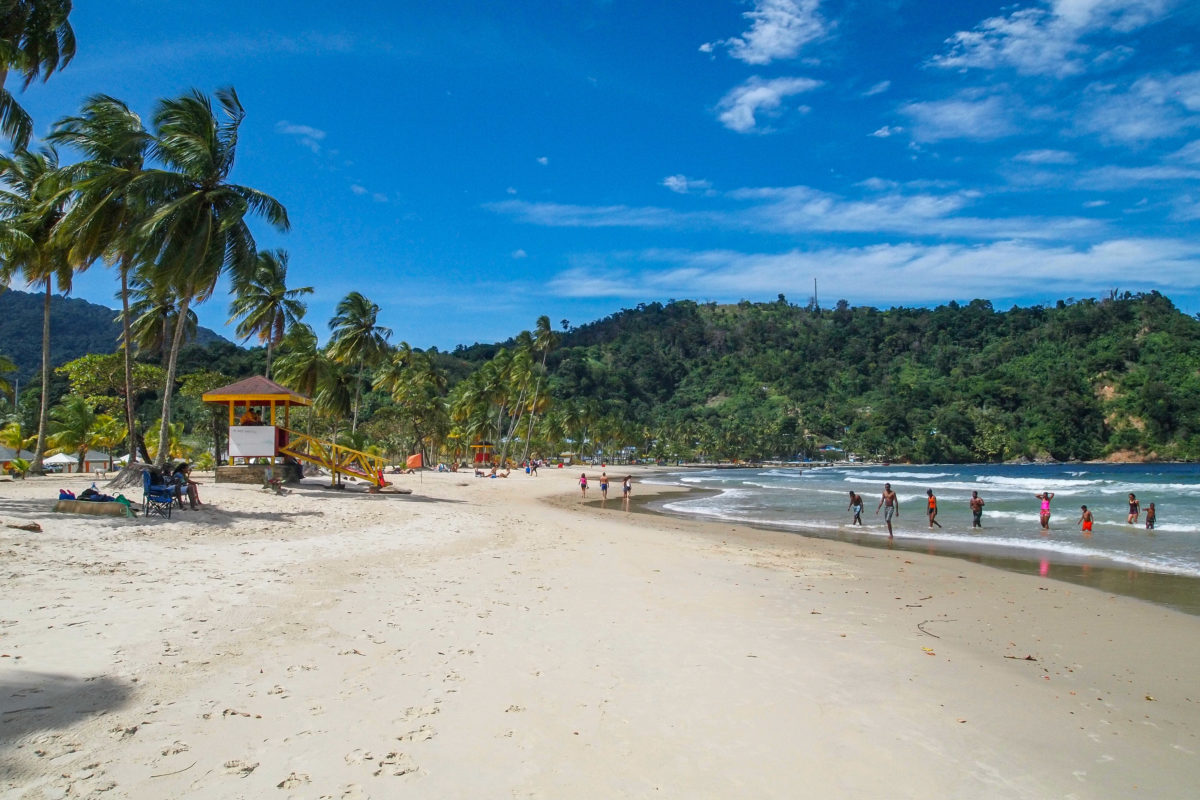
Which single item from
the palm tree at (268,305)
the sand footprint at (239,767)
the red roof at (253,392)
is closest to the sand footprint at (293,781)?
the sand footprint at (239,767)

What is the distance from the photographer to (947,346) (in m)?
170

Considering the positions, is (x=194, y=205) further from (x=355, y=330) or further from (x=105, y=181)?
(x=355, y=330)

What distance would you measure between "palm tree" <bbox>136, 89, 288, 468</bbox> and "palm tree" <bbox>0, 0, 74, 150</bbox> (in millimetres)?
2376

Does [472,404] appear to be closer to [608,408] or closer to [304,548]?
[304,548]

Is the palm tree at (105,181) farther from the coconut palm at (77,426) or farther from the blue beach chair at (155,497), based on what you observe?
the coconut palm at (77,426)

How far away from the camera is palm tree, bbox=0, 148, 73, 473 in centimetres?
1622

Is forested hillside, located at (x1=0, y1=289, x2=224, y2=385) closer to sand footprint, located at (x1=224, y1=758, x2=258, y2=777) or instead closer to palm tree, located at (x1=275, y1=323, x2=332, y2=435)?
palm tree, located at (x1=275, y1=323, x2=332, y2=435)

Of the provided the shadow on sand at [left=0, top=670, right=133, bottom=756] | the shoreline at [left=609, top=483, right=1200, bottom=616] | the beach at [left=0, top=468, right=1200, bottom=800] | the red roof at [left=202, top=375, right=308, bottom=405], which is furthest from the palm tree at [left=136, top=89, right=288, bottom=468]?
the shoreline at [left=609, top=483, right=1200, bottom=616]

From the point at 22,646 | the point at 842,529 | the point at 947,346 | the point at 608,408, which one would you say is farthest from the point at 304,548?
the point at 947,346

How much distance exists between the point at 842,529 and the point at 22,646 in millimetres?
20687

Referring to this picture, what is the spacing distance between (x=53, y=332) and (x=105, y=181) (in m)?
206

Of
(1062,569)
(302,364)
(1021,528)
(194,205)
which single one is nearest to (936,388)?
(1021,528)

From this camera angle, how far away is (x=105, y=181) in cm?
1553

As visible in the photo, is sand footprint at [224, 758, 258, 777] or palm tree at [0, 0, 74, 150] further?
palm tree at [0, 0, 74, 150]
